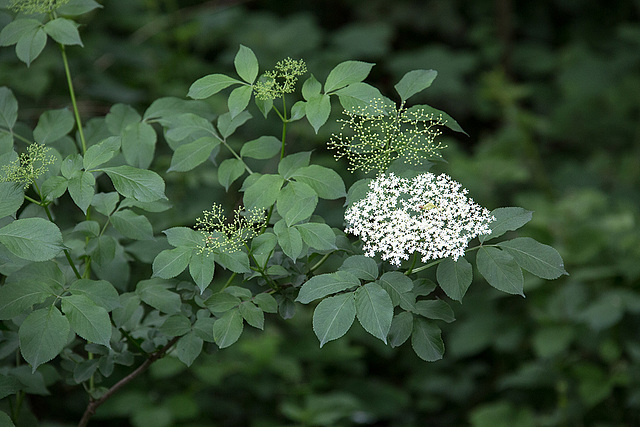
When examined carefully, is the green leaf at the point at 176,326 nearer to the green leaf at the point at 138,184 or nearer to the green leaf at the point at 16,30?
the green leaf at the point at 138,184

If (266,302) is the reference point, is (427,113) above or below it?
above

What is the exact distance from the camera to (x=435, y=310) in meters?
0.81

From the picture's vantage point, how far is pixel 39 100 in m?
2.48

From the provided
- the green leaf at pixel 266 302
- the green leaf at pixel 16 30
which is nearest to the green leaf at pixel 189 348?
the green leaf at pixel 266 302

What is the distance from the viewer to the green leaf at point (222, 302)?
0.81 meters

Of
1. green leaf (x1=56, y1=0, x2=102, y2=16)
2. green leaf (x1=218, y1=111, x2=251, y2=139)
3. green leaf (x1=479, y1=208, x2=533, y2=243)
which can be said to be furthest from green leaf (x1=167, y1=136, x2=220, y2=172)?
green leaf (x1=479, y1=208, x2=533, y2=243)

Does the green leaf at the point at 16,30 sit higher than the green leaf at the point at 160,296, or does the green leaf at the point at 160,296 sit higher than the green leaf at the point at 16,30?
the green leaf at the point at 16,30

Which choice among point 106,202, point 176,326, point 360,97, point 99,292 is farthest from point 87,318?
point 360,97

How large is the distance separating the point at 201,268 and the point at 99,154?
216 mm

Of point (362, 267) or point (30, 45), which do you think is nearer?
point (362, 267)

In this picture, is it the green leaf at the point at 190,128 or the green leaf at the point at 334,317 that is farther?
the green leaf at the point at 190,128

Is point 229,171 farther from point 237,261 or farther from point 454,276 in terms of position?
point 454,276

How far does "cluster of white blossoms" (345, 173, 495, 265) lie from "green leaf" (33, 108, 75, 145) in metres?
0.56

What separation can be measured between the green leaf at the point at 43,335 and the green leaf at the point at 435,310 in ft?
1.50
